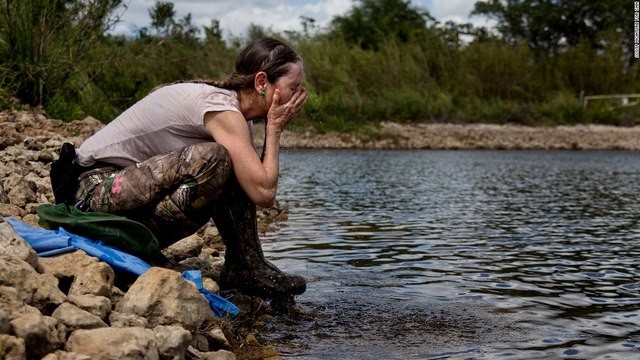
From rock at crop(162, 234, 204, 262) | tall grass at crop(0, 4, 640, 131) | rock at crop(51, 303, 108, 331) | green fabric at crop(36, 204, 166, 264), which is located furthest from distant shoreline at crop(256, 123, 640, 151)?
rock at crop(51, 303, 108, 331)

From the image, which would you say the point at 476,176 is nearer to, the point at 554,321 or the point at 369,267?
the point at 369,267

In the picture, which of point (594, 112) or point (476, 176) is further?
point (594, 112)

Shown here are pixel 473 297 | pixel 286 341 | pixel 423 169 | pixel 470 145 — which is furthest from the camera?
pixel 470 145

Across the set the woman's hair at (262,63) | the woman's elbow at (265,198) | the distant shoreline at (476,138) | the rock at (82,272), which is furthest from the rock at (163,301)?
the distant shoreline at (476,138)

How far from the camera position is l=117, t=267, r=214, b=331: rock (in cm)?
326

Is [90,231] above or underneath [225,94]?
underneath

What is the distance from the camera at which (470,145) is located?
27.7 meters

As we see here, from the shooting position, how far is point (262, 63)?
3893 mm

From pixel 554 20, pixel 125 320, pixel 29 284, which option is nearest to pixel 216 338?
pixel 125 320

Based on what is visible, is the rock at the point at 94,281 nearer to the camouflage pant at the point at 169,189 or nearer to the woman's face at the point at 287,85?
the camouflage pant at the point at 169,189

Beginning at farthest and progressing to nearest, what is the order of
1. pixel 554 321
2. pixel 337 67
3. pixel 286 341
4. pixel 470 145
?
pixel 337 67
pixel 470 145
pixel 554 321
pixel 286 341

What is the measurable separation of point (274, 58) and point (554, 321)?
196 centimetres

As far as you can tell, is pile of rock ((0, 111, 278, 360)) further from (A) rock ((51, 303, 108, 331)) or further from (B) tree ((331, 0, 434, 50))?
(B) tree ((331, 0, 434, 50))

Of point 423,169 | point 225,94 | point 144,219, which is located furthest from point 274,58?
point 423,169
